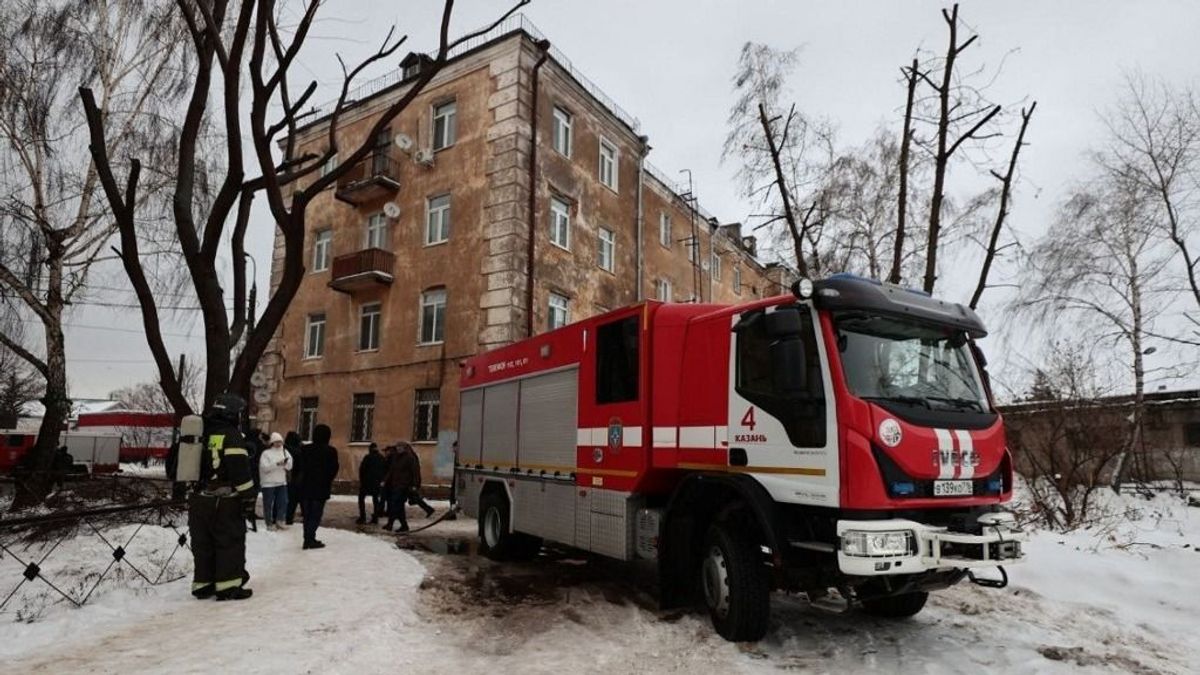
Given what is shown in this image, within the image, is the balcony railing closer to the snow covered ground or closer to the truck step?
the snow covered ground

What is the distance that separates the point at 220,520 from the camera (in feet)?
22.5

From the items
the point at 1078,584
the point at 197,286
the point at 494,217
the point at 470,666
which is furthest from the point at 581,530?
the point at 494,217

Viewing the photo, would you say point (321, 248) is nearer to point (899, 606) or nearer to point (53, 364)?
point (53, 364)

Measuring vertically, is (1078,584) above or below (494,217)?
below

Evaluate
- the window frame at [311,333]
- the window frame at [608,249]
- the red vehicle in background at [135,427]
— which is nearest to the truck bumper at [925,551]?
the window frame at [608,249]

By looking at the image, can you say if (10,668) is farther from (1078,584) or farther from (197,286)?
(1078,584)

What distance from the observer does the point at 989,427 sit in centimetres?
585

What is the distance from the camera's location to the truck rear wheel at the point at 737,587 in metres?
5.70

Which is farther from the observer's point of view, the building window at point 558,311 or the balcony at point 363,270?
the balcony at point 363,270

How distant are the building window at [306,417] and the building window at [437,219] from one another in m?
7.16

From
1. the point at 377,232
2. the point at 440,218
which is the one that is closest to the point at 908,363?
the point at 440,218

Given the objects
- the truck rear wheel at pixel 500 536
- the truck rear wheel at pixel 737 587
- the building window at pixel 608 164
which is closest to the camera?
the truck rear wheel at pixel 737 587

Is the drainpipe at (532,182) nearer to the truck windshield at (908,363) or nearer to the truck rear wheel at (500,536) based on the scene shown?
the truck rear wheel at (500,536)

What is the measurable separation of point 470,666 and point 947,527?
3.80 metres
